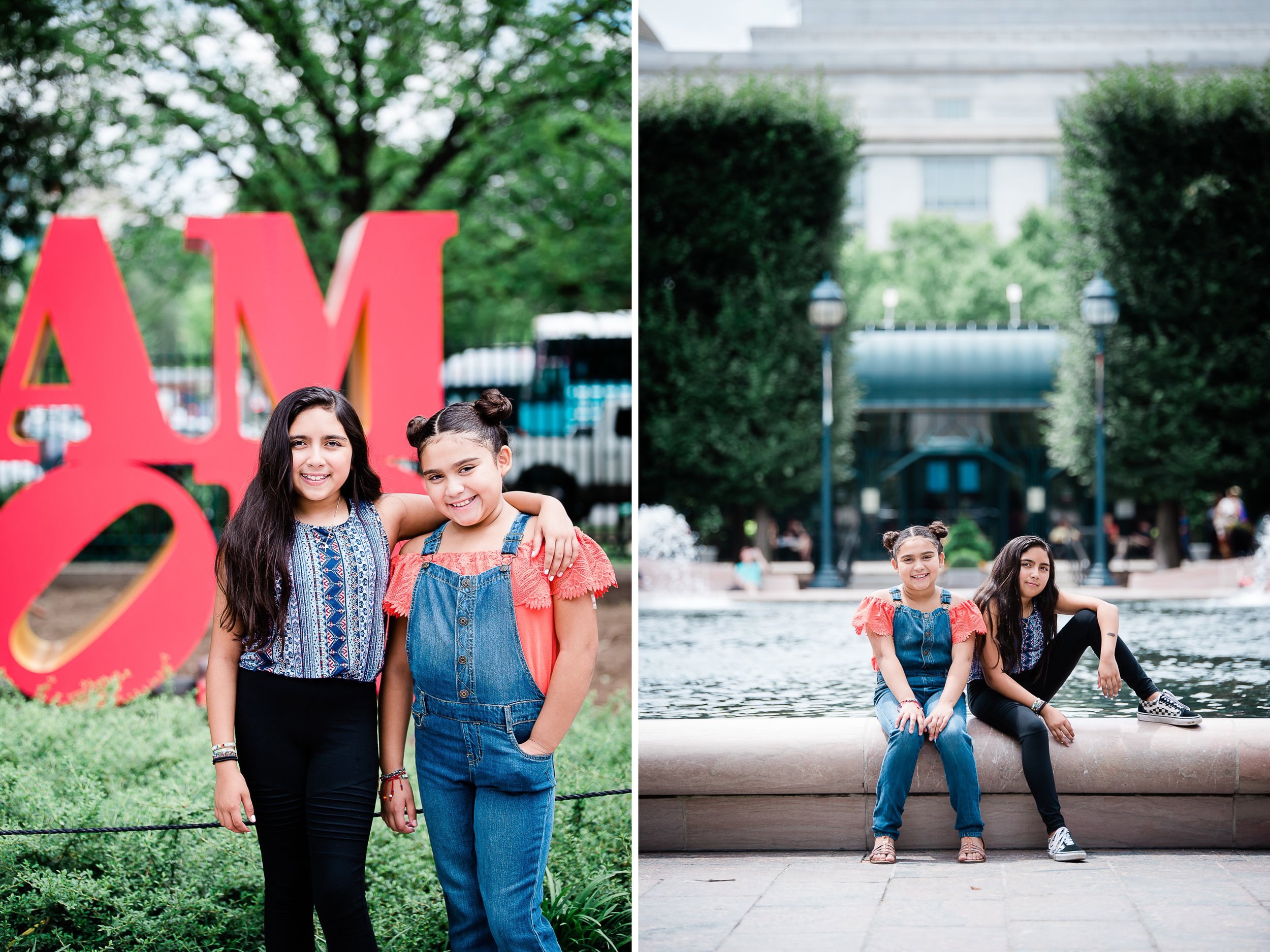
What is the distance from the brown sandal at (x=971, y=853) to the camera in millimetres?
4039

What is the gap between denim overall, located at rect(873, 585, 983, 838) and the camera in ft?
13.4

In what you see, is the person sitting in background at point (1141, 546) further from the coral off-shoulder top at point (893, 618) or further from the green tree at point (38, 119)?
the coral off-shoulder top at point (893, 618)

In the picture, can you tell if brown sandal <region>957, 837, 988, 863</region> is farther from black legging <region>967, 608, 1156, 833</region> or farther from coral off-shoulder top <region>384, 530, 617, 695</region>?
coral off-shoulder top <region>384, 530, 617, 695</region>

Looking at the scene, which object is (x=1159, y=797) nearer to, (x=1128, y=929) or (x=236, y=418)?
(x=1128, y=929)

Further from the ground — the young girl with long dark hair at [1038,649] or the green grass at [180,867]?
the young girl with long dark hair at [1038,649]

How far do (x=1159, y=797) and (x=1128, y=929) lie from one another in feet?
3.07

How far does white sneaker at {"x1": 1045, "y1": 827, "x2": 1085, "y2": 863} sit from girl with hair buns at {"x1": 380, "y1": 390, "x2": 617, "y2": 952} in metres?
1.93

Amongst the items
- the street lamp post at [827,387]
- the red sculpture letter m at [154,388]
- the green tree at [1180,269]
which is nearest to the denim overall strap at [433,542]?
the red sculpture letter m at [154,388]

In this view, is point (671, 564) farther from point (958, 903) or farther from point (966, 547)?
point (958, 903)

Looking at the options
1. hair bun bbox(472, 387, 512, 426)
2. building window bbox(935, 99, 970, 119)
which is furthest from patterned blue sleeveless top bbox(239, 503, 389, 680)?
building window bbox(935, 99, 970, 119)

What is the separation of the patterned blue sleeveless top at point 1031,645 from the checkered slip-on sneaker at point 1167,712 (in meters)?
0.43

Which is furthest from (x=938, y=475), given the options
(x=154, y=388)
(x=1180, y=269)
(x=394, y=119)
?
(x=154, y=388)

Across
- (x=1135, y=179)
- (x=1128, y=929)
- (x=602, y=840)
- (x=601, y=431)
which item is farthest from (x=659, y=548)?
(x=1128, y=929)

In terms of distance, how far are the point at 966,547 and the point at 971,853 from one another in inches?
528
